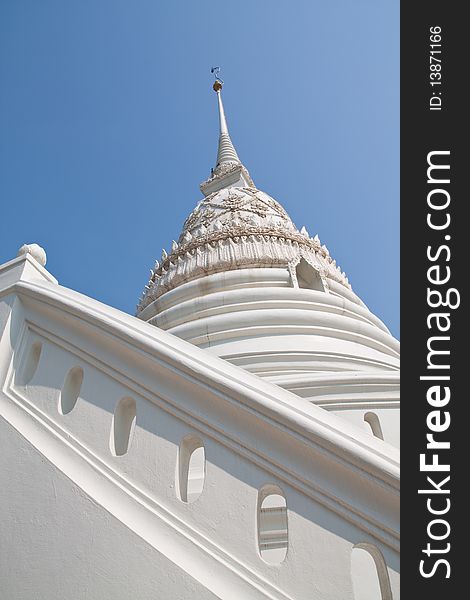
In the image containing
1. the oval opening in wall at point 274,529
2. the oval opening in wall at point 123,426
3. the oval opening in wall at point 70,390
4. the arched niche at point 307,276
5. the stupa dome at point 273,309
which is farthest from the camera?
the arched niche at point 307,276

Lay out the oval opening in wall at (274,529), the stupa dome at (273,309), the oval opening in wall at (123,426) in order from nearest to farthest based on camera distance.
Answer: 1. the oval opening in wall at (123,426)
2. the oval opening in wall at (274,529)
3. the stupa dome at (273,309)

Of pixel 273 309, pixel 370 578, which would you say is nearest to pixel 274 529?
pixel 370 578

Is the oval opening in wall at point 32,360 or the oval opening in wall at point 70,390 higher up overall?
the oval opening in wall at point 32,360

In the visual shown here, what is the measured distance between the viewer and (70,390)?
4.64 m

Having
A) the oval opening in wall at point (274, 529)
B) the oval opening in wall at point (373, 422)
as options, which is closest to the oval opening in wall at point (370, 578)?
the oval opening in wall at point (274, 529)

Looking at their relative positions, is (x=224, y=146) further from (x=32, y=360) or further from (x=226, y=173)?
(x=32, y=360)

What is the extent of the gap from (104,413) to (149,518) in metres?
0.86

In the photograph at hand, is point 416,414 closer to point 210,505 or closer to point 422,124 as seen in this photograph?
point 210,505

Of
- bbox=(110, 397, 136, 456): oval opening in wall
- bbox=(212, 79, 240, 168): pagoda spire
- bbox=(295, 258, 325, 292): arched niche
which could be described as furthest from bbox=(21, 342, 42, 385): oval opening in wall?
bbox=(212, 79, 240, 168): pagoda spire

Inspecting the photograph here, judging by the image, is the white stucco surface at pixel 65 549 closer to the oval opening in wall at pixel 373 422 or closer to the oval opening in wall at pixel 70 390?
the oval opening in wall at pixel 70 390

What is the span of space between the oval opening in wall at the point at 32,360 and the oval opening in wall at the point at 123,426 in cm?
101

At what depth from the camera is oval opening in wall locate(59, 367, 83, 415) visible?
454 cm

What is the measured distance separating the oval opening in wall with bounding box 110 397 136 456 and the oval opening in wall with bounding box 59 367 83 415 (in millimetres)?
429

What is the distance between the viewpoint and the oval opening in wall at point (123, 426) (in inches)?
165
